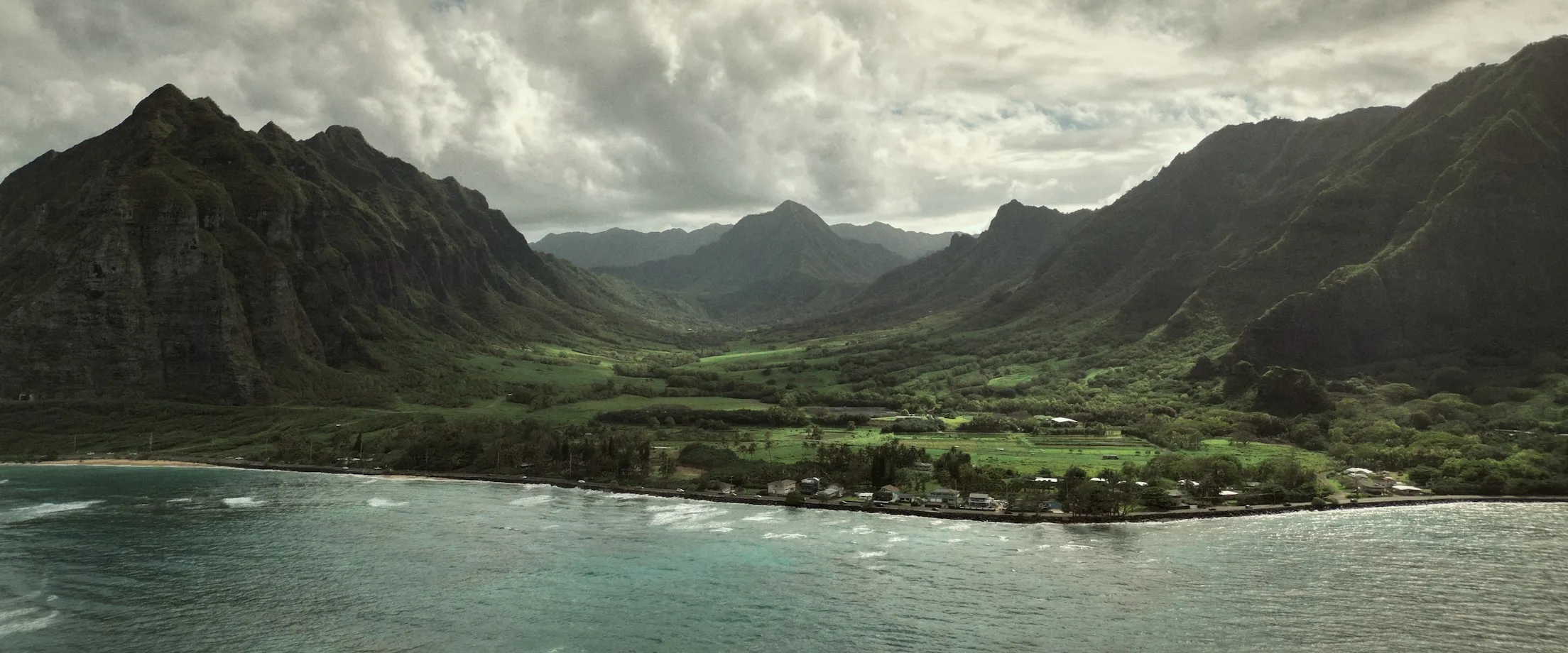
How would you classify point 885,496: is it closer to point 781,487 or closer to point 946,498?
point 946,498

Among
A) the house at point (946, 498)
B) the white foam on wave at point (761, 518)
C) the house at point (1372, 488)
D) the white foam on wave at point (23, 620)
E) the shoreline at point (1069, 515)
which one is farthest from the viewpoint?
the house at point (1372, 488)

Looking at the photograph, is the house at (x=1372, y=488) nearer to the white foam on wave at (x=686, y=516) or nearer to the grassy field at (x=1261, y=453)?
the grassy field at (x=1261, y=453)

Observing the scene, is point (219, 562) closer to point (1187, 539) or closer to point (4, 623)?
point (4, 623)

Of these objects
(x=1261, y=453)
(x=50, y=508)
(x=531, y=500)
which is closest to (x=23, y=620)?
(x=50, y=508)

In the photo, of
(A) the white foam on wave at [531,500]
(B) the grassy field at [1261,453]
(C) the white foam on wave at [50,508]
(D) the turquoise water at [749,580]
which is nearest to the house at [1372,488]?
(B) the grassy field at [1261,453]

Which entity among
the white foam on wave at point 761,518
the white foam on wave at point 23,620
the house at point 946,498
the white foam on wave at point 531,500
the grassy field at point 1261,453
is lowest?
the white foam on wave at point 23,620

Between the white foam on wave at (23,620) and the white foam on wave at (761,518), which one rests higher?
the white foam on wave at (761,518)

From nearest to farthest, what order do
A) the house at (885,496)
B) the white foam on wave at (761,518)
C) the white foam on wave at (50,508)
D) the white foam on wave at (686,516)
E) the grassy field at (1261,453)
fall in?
the white foam on wave at (686,516) < the white foam on wave at (50,508) < the white foam on wave at (761,518) < the house at (885,496) < the grassy field at (1261,453)
